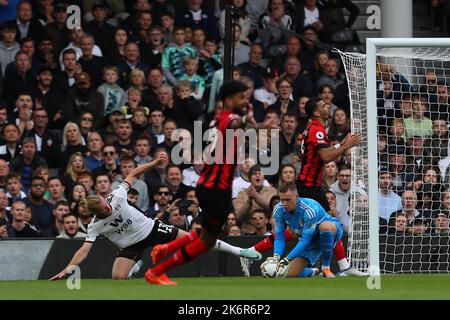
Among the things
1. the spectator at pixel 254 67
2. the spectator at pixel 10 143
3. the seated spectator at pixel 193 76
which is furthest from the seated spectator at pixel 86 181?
the spectator at pixel 254 67

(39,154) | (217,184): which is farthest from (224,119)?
(39,154)

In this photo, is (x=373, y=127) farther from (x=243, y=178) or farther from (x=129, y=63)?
(x=129, y=63)

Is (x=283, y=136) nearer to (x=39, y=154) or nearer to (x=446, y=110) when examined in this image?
(x=446, y=110)

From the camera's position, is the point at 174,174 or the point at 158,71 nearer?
the point at 174,174

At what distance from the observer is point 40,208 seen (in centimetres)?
1599

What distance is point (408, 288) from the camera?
1113 centimetres

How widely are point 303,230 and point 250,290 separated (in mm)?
2783

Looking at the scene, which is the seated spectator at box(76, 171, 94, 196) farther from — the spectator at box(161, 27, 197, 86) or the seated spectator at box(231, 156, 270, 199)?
the spectator at box(161, 27, 197, 86)

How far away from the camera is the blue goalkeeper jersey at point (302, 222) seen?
1298cm

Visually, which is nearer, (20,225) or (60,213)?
(20,225)

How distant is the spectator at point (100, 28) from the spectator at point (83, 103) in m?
1.22

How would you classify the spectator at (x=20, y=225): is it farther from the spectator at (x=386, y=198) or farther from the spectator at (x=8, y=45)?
the spectator at (x=386, y=198)

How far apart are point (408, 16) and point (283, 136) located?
316cm

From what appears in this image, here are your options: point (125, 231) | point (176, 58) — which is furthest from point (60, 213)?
point (176, 58)
